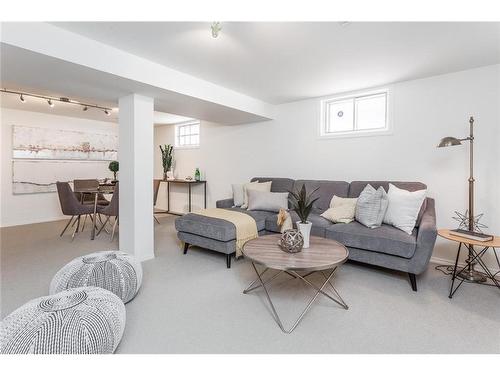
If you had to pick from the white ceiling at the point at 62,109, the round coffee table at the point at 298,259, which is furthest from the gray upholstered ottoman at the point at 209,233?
the white ceiling at the point at 62,109

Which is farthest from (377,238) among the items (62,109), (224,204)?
(62,109)

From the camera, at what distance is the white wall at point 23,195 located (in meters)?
5.00

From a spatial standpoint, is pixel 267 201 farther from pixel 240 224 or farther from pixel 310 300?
pixel 310 300

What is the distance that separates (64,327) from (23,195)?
206 inches

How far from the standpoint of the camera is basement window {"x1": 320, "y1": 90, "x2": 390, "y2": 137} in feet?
12.0

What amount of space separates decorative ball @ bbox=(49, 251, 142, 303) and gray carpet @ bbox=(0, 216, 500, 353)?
16 centimetres

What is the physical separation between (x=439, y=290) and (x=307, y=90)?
2.80 m

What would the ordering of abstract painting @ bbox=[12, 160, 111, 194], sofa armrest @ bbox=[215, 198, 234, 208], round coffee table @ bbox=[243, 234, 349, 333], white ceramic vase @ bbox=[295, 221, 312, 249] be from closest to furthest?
1. round coffee table @ bbox=[243, 234, 349, 333]
2. white ceramic vase @ bbox=[295, 221, 312, 249]
3. sofa armrest @ bbox=[215, 198, 234, 208]
4. abstract painting @ bbox=[12, 160, 111, 194]

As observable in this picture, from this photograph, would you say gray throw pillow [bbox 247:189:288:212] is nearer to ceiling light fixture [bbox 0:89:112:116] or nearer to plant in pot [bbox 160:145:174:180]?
plant in pot [bbox 160:145:174:180]

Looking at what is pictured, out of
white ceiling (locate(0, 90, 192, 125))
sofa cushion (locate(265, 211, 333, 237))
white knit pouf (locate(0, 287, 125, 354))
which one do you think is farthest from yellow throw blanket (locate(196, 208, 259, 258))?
white ceiling (locate(0, 90, 192, 125))

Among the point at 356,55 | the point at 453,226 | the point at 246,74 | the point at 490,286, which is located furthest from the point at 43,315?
the point at 453,226

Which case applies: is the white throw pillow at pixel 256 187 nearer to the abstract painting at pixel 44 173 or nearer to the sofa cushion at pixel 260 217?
the sofa cushion at pixel 260 217

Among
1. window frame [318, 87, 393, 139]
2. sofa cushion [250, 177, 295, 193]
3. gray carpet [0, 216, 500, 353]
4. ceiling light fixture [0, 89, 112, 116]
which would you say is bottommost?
gray carpet [0, 216, 500, 353]
